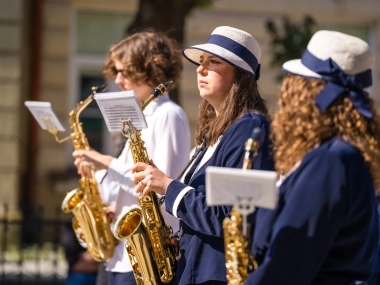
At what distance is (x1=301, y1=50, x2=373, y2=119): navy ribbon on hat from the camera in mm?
3057

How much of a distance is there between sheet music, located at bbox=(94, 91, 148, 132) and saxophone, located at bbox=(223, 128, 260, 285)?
100 cm

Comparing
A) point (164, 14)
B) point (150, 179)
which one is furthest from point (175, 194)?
point (164, 14)

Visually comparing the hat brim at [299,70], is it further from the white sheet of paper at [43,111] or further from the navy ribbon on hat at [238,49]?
the white sheet of paper at [43,111]

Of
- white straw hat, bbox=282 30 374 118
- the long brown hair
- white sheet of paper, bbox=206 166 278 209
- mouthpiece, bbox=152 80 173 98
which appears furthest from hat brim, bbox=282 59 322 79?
mouthpiece, bbox=152 80 173 98

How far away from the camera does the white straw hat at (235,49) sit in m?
3.98

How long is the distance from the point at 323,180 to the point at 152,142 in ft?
6.37

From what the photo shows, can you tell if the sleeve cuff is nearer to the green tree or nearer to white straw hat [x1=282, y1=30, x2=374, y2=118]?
white straw hat [x1=282, y1=30, x2=374, y2=118]

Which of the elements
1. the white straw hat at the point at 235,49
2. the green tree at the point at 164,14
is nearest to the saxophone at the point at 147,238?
the white straw hat at the point at 235,49

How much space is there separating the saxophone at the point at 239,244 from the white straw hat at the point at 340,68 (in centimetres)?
26

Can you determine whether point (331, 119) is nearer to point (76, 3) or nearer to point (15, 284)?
point (15, 284)

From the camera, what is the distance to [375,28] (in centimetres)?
1367

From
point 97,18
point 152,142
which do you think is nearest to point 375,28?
point 97,18

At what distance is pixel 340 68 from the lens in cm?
310

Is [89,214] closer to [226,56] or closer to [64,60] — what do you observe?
[226,56]
